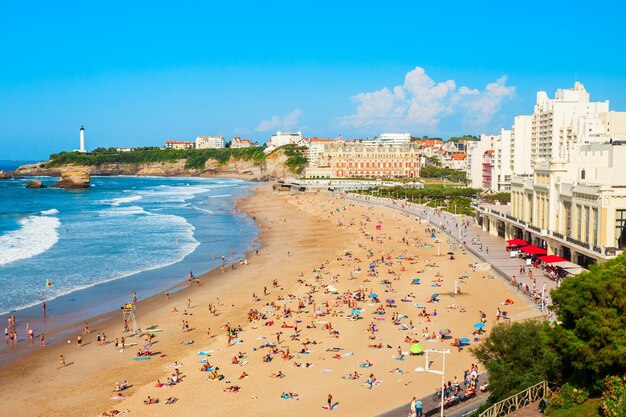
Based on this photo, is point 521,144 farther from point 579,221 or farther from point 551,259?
point 551,259

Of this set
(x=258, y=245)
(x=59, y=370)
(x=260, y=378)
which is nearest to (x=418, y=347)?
(x=260, y=378)

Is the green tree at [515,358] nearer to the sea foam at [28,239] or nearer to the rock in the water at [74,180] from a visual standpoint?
the sea foam at [28,239]

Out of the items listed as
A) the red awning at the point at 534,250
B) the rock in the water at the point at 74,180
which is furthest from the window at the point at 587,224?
the rock in the water at the point at 74,180

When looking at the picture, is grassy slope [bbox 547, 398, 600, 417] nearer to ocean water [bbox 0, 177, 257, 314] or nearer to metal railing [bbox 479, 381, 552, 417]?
metal railing [bbox 479, 381, 552, 417]

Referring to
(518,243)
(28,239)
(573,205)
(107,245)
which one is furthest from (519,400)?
(28,239)

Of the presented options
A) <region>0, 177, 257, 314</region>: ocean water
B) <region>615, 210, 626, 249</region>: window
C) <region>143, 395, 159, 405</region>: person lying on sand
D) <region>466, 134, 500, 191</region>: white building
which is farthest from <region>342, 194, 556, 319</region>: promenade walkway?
<region>466, 134, 500, 191</region>: white building

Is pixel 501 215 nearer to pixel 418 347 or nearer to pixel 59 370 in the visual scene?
pixel 418 347
